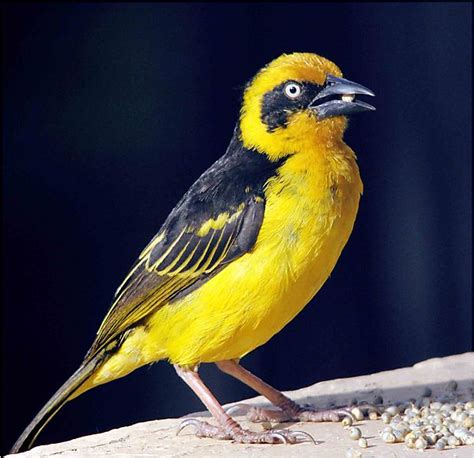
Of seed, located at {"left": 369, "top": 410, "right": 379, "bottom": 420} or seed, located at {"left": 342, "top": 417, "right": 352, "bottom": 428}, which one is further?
seed, located at {"left": 369, "top": 410, "right": 379, "bottom": 420}

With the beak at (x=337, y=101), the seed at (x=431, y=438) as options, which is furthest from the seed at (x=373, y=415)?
the beak at (x=337, y=101)

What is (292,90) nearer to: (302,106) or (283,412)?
(302,106)

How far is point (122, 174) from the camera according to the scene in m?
8.63

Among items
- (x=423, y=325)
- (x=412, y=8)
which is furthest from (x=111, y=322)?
(x=412, y=8)

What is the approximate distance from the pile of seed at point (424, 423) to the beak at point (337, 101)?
1188 mm

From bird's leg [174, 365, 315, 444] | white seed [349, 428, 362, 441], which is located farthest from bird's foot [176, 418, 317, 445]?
white seed [349, 428, 362, 441]

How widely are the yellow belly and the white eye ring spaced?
343 millimetres

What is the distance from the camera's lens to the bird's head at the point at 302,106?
519 centimetres

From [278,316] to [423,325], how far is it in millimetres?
3919

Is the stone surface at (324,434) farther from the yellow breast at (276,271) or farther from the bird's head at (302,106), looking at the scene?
the bird's head at (302,106)

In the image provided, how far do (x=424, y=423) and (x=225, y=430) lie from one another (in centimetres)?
76

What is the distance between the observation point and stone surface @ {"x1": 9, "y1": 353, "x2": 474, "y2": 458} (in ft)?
16.0

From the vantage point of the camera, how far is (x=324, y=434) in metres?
5.14

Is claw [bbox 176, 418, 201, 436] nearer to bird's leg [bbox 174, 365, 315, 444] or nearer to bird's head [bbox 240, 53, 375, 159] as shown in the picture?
bird's leg [bbox 174, 365, 315, 444]
